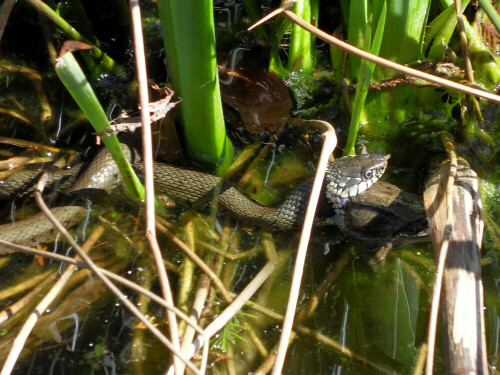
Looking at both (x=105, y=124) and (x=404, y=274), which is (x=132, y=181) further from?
(x=404, y=274)

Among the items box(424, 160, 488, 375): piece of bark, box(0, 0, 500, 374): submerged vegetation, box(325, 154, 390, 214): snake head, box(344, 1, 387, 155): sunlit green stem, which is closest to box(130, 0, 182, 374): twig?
box(0, 0, 500, 374): submerged vegetation

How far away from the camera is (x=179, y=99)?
2.69 m

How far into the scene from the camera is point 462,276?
6.15 ft

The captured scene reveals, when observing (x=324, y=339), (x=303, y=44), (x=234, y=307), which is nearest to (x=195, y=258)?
(x=234, y=307)

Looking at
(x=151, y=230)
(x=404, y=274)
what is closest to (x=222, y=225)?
(x=404, y=274)

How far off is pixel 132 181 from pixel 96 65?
4.54 ft

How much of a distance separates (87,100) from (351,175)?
1700mm

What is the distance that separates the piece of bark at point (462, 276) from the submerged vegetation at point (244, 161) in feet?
0.29

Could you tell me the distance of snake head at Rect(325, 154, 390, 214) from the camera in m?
2.93

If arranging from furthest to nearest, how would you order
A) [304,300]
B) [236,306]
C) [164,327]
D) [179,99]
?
[179,99] < [304,300] < [164,327] < [236,306]

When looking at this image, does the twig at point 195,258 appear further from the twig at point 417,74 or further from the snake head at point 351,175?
the twig at point 417,74

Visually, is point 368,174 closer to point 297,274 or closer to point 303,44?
point 303,44

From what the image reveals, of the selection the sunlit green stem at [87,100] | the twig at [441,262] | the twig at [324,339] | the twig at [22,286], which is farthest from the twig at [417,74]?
the twig at [22,286]

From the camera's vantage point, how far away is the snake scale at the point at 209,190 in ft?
9.57
